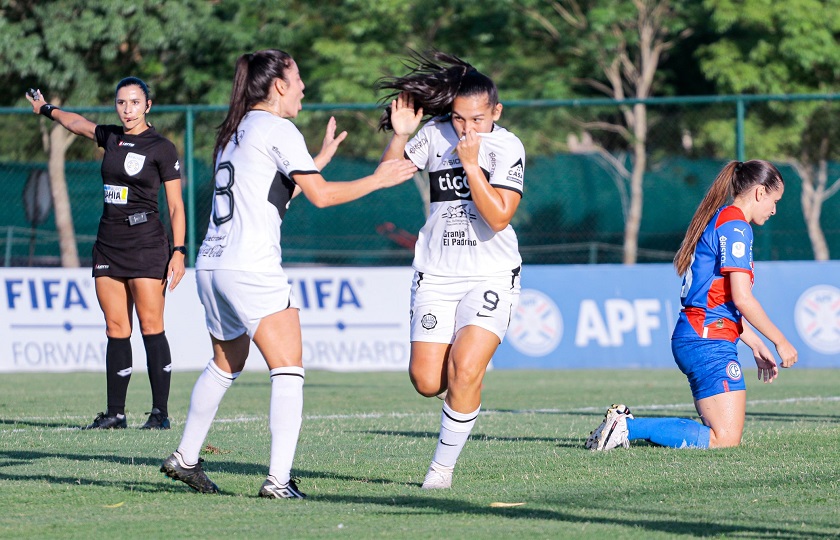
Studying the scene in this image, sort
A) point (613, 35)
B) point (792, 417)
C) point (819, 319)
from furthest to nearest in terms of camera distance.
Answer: point (613, 35) → point (819, 319) → point (792, 417)

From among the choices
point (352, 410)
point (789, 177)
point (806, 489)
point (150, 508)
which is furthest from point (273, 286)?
point (789, 177)

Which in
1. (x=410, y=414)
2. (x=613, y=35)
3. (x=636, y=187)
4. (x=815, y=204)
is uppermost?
(x=613, y=35)

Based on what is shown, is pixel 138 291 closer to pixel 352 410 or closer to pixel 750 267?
pixel 352 410

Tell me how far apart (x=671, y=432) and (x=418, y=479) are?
1.85m

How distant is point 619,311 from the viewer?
14867mm

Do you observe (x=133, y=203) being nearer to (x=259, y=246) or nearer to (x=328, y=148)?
(x=328, y=148)

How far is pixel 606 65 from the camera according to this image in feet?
88.1

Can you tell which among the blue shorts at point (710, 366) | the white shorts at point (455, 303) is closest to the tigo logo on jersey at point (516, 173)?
the white shorts at point (455, 303)

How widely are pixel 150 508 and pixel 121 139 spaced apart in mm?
3739

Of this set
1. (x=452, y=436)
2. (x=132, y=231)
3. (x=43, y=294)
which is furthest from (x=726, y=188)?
(x=43, y=294)

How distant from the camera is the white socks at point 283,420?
17.7 ft

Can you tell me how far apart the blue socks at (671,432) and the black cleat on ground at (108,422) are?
336 centimetres

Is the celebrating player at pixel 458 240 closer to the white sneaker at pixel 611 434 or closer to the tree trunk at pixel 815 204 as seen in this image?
the white sneaker at pixel 611 434

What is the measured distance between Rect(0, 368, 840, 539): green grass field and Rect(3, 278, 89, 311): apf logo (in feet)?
14.1
